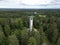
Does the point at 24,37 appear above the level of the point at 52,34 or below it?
above

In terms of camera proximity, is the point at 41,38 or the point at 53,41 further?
the point at 53,41

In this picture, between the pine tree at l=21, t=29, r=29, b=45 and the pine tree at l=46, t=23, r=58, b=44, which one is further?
the pine tree at l=46, t=23, r=58, b=44

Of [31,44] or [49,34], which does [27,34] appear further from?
[49,34]

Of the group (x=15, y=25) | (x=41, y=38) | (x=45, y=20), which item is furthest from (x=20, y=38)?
(x=45, y=20)

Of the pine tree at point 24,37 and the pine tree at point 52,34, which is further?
the pine tree at point 52,34

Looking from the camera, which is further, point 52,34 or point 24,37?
point 52,34

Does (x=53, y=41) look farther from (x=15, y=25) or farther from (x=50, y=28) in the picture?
(x=15, y=25)

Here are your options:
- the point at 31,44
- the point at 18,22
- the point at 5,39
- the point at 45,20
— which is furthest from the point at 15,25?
the point at 31,44

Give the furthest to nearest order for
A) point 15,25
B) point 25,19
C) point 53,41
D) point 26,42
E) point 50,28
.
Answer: point 25,19 → point 15,25 → point 50,28 → point 53,41 → point 26,42

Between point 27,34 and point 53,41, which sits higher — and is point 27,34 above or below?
above

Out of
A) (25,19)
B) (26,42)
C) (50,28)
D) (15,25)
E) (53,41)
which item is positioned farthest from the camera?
(25,19)
